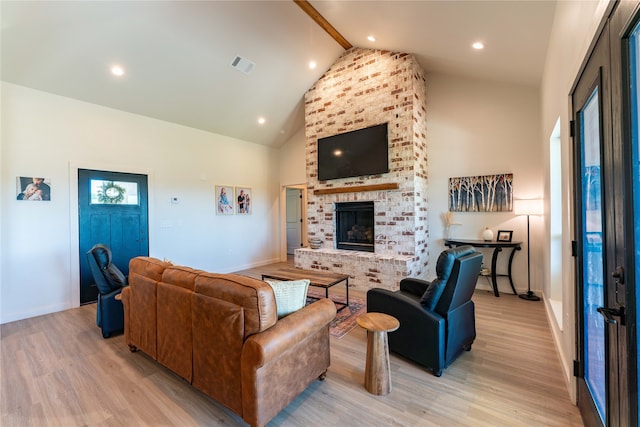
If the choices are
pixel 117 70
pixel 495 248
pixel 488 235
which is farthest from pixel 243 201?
pixel 495 248

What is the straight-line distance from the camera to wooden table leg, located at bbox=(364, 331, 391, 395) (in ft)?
6.48

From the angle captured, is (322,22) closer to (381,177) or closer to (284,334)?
(381,177)

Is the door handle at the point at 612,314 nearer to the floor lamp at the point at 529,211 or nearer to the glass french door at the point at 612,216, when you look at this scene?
the glass french door at the point at 612,216

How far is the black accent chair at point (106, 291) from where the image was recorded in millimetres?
2914

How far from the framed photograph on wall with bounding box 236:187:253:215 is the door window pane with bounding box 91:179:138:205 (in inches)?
80.5

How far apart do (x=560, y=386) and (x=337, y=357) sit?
1.69 meters

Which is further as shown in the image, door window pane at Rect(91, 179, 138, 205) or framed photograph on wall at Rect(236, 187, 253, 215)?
framed photograph on wall at Rect(236, 187, 253, 215)

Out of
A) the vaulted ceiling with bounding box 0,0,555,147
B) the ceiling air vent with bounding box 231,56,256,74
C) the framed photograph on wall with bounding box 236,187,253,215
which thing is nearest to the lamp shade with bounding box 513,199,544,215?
the vaulted ceiling with bounding box 0,0,555,147

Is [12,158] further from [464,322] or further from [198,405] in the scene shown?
[464,322]

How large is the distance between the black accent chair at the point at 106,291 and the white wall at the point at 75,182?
1537 millimetres

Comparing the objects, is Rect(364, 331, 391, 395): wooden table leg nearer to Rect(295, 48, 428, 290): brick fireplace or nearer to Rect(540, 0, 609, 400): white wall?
Rect(540, 0, 609, 400): white wall

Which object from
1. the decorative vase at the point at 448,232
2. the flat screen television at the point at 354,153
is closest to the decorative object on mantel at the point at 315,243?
the flat screen television at the point at 354,153

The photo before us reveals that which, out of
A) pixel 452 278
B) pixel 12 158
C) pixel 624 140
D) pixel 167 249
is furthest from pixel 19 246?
pixel 624 140

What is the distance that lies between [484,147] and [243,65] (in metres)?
4.12
